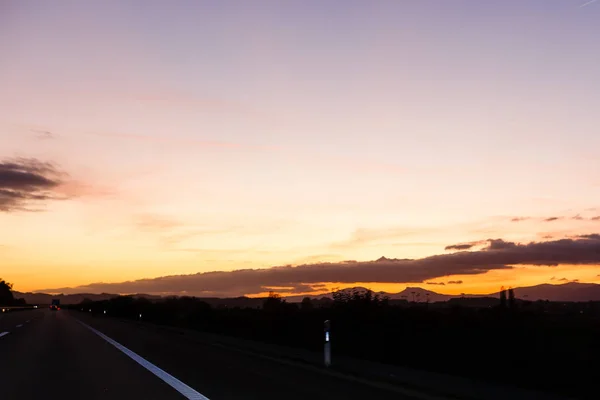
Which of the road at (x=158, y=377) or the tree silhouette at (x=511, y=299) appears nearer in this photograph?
the road at (x=158, y=377)

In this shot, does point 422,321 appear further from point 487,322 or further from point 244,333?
point 244,333

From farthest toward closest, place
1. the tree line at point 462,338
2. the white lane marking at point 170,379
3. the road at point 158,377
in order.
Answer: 1. the tree line at point 462,338
2. the road at point 158,377
3. the white lane marking at point 170,379

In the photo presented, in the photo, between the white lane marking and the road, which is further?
the road

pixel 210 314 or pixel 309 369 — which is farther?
pixel 210 314

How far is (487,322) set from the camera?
19.2 metres

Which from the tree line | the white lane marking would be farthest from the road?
the tree line

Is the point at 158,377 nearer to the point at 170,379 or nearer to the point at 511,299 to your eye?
the point at 170,379

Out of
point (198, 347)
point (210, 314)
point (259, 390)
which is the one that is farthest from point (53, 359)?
point (210, 314)

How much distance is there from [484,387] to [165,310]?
59910 millimetres

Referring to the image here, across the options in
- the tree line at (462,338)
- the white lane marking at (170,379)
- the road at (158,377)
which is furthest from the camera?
the tree line at (462,338)

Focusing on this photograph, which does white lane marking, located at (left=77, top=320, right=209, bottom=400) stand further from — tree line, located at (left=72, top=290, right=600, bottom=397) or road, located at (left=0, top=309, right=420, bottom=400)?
tree line, located at (left=72, top=290, right=600, bottom=397)

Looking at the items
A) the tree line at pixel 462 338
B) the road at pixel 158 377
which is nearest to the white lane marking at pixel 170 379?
the road at pixel 158 377

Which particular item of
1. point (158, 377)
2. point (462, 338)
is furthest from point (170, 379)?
point (462, 338)

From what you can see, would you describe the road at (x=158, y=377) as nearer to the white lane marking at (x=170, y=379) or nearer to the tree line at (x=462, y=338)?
the white lane marking at (x=170, y=379)
